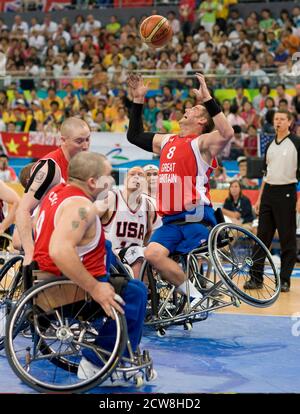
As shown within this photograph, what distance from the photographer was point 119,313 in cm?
473

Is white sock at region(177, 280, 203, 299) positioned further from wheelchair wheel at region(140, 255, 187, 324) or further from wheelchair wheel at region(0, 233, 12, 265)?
wheelchair wheel at region(0, 233, 12, 265)

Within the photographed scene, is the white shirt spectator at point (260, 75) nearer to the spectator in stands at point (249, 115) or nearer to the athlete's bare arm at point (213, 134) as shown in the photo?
the spectator in stands at point (249, 115)

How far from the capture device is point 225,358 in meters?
6.11

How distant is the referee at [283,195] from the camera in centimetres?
922

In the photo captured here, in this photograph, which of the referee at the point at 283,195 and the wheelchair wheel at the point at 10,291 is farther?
the referee at the point at 283,195

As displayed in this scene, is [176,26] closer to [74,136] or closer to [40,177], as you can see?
[74,136]

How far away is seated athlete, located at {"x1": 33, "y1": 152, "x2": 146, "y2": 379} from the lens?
4625 mm

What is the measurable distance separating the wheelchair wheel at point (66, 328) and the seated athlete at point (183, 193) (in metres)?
1.80

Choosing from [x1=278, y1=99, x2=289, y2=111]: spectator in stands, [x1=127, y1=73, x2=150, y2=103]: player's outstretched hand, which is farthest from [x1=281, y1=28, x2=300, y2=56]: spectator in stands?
[x1=127, y1=73, x2=150, y2=103]: player's outstretched hand

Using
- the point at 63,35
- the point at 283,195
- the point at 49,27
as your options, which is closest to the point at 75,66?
the point at 63,35

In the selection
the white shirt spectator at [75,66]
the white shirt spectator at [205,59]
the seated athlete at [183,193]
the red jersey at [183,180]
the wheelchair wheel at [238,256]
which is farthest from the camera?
the white shirt spectator at [75,66]

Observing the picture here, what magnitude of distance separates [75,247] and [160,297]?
270cm

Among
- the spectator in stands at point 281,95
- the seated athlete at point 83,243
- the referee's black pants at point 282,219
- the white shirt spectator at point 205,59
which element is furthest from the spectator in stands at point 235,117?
the seated athlete at point 83,243
